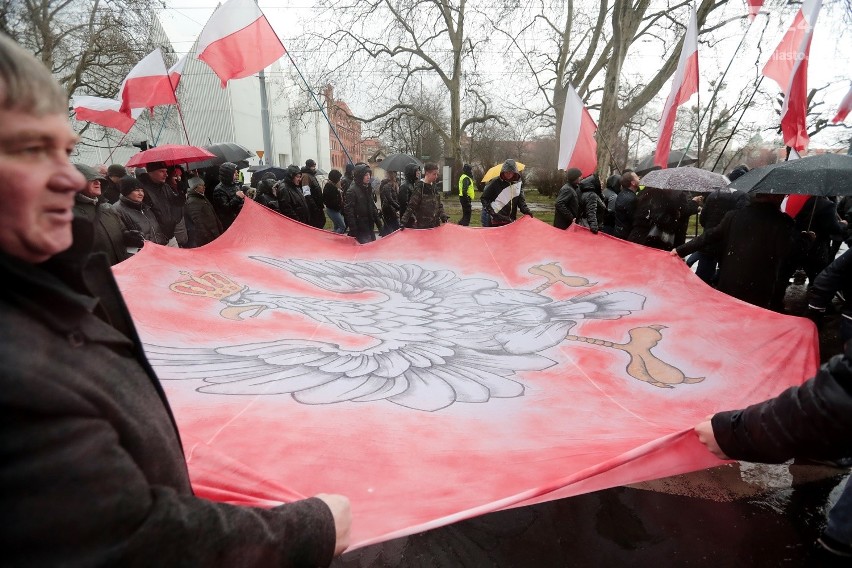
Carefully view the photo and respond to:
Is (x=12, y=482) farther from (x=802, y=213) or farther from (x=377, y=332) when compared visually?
(x=802, y=213)

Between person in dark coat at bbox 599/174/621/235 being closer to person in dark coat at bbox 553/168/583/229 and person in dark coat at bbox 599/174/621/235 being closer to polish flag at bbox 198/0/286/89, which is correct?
person in dark coat at bbox 553/168/583/229

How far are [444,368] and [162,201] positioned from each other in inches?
210

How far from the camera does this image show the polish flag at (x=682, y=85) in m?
6.60

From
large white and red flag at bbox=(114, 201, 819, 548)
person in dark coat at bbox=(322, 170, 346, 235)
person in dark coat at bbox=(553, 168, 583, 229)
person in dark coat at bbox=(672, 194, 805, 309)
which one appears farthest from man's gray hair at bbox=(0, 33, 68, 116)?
person in dark coat at bbox=(322, 170, 346, 235)

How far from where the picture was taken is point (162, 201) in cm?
642


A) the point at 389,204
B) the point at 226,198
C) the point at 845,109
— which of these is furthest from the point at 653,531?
the point at 845,109

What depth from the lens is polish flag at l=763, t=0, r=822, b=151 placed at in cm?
557

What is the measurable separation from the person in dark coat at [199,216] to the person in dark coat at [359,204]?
2.26m

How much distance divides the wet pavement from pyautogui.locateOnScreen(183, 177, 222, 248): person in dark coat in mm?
4933

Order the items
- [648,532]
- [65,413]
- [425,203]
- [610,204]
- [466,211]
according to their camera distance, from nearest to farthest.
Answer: [65,413] < [648,532] < [425,203] < [610,204] < [466,211]

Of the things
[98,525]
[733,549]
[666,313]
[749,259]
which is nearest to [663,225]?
[749,259]

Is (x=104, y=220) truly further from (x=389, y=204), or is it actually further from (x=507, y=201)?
(x=389, y=204)

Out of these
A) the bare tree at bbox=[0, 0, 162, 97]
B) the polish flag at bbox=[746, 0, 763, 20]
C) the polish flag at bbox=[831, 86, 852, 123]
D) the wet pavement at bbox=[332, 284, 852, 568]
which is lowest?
the wet pavement at bbox=[332, 284, 852, 568]

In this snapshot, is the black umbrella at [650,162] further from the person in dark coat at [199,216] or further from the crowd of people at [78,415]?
the crowd of people at [78,415]
